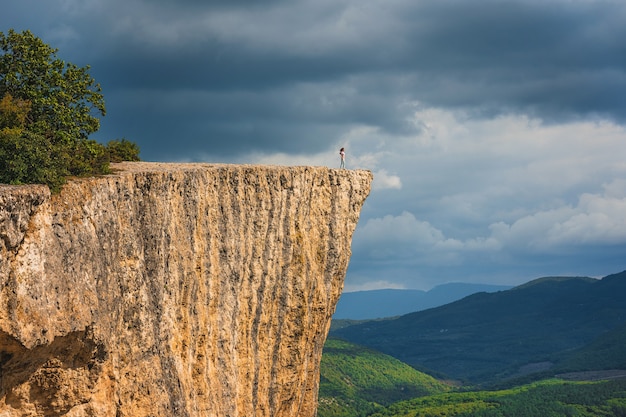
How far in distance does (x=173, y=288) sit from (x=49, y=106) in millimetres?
10817

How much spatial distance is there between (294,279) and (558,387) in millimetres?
158743

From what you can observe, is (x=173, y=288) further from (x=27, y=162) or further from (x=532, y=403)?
(x=532, y=403)

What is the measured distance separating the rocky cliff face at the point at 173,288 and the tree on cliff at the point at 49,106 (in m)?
1.71

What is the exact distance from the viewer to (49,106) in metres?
38.0

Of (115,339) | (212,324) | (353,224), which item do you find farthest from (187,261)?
(353,224)

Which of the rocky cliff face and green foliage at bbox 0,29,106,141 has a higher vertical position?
green foliage at bbox 0,29,106,141

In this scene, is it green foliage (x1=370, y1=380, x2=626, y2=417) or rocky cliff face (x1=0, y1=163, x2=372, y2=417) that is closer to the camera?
rocky cliff face (x1=0, y1=163, x2=372, y2=417)

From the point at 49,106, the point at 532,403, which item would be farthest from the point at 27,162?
the point at 532,403

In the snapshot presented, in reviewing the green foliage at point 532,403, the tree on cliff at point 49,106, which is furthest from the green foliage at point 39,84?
the green foliage at point 532,403

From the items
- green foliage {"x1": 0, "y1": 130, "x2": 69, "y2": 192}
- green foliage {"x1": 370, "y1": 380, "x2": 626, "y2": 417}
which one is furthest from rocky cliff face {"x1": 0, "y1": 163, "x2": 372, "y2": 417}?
green foliage {"x1": 370, "y1": 380, "x2": 626, "y2": 417}

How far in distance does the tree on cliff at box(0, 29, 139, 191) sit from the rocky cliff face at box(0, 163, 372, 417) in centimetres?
171

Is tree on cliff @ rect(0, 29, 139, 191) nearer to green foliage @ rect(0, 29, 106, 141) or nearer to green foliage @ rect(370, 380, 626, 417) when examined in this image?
green foliage @ rect(0, 29, 106, 141)

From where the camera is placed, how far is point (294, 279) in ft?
163

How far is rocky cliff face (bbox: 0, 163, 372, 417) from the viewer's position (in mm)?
28703
